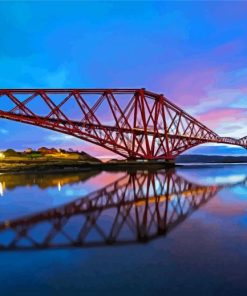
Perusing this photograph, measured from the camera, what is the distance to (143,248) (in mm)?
7961

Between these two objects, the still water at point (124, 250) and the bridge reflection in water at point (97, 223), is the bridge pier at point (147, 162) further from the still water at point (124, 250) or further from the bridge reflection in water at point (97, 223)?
the still water at point (124, 250)

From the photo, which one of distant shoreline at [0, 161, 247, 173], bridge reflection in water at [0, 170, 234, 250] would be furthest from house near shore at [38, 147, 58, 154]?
bridge reflection in water at [0, 170, 234, 250]

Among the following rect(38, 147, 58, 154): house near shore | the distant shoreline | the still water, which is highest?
rect(38, 147, 58, 154): house near shore

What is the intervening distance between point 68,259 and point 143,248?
5.91 ft

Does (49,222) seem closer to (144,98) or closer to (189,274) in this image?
(189,274)

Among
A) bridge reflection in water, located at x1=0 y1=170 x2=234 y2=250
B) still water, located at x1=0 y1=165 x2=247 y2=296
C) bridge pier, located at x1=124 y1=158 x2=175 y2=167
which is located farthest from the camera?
bridge pier, located at x1=124 y1=158 x2=175 y2=167

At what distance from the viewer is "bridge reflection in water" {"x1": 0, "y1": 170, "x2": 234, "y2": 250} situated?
875 centimetres

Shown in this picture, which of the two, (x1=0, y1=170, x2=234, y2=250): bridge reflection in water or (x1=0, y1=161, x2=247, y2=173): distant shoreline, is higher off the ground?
(x1=0, y1=161, x2=247, y2=173): distant shoreline

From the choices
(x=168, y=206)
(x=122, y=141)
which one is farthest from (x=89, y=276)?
(x=122, y=141)

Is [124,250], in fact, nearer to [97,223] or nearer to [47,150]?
[97,223]

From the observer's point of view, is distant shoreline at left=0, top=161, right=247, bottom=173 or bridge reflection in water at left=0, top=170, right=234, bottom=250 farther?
distant shoreline at left=0, top=161, right=247, bottom=173

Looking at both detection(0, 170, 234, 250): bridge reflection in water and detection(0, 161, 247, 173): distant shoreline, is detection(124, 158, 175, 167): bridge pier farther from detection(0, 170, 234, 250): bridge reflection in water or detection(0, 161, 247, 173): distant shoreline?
detection(0, 170, 234, 250): bridge reflection in water

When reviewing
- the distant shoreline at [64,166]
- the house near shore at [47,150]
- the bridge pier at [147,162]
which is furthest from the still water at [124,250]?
the house near shore at [47,150]

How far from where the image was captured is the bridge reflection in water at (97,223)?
875 cm
